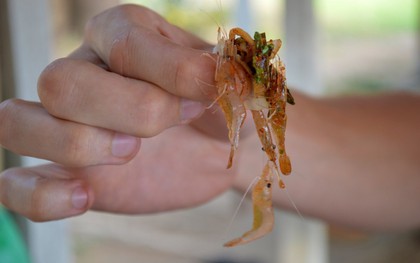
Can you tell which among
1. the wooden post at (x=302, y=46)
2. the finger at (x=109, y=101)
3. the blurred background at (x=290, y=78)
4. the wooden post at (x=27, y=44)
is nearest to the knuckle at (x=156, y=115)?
the finger at (x=109, y=101)

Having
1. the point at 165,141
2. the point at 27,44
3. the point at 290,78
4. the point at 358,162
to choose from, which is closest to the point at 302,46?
the point at 290,78

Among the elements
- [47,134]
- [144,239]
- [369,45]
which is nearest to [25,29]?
[47,134]

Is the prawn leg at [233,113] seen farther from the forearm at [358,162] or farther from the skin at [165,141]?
the forearm at [358,162]

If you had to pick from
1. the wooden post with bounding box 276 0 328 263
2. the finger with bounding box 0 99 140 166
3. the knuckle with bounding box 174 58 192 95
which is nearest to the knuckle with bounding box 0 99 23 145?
the finger with bounding box 0 99 140 166

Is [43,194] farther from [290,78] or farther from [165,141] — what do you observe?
[290,78]

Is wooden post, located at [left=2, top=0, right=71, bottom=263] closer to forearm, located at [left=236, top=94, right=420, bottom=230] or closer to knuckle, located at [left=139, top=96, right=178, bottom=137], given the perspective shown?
forearm, located at [left=236, top=94, right=420, bottom=230]

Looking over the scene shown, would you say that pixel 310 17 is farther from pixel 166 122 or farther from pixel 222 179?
pixel 166 122

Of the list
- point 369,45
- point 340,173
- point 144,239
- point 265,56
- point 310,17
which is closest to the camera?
point 265,56
